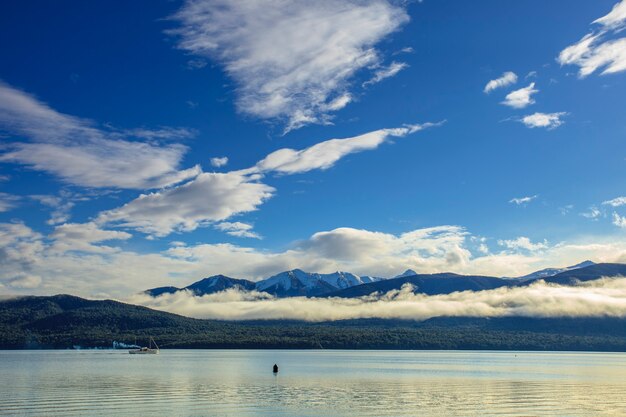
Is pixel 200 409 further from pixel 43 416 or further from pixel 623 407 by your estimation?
pixel 623 407

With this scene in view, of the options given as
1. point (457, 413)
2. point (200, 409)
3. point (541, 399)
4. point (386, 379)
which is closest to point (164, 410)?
point (200, 409)

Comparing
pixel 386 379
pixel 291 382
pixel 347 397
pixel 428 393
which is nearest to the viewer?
pixel 347 397

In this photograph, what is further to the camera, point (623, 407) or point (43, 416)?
point (623, 407)

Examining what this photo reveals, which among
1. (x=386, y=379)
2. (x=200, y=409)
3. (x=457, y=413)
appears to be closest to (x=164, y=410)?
(x=200, y=409)

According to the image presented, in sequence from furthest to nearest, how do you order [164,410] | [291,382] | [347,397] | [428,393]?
[291,382] → [428,393] → [347,397] → [164,410]

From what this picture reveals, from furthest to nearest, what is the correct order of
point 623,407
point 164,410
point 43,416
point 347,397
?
point 347,397 < point 623,407 < point 164,410 < point 43,416

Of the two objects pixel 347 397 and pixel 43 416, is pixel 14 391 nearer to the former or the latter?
pixel 43 416

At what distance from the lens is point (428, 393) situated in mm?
94875

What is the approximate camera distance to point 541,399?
88062 mm

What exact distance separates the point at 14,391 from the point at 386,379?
69.0m

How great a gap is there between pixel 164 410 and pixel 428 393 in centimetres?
4316

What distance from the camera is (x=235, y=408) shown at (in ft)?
238

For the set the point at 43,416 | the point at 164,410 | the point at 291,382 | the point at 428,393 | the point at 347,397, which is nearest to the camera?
the point at 43,416

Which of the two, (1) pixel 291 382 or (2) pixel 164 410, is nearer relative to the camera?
(2) pixel 164 410
